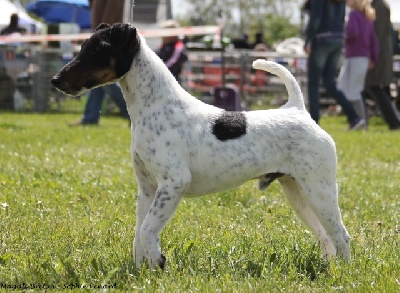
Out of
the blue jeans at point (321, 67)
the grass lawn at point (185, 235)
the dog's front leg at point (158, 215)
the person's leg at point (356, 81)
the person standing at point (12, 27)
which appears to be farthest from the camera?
the person standing at point (12, 27)

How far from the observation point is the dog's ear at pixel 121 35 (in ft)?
13.2

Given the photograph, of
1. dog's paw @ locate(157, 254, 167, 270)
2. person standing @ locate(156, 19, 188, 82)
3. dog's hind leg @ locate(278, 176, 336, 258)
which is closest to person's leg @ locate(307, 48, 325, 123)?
person standing @ locate(156, 19, 188, 82)

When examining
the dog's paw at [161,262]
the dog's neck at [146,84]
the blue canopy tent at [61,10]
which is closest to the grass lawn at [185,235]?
the dog's paw at [161,262]

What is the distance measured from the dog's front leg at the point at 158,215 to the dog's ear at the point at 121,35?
0.73 metres

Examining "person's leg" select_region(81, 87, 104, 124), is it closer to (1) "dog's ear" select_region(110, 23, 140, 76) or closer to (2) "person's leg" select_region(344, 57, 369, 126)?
(2) "person's leg" select_region(344, 57, 369, 126)

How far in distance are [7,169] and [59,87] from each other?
372cm

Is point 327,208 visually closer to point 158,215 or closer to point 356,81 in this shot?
point 158,215

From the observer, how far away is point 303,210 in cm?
461

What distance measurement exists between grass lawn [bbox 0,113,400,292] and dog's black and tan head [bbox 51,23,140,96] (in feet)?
2.97

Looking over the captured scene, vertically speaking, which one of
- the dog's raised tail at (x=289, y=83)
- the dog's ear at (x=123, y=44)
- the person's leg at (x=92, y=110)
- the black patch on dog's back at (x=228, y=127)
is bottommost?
the person's leg at (x=92, y=110)

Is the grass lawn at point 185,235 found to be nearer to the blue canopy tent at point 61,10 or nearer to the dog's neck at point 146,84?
the dog's neck at point 146,84

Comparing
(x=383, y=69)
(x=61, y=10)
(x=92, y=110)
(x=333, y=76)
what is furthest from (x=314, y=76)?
(x=61, y=10)

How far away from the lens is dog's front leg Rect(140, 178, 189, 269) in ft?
13.0

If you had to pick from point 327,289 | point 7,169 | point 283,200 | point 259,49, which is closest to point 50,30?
point 259,49
